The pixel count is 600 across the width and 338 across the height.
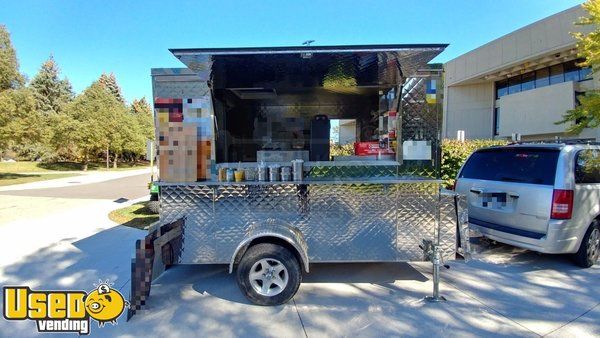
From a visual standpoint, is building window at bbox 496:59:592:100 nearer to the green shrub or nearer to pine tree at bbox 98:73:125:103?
the green shrub

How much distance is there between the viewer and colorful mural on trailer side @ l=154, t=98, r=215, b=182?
3916mm

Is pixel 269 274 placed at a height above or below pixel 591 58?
below

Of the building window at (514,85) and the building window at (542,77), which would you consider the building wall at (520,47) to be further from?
the building window at (514,85)

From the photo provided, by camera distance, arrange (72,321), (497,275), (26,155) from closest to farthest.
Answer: (72,321), (497,275), (26,155)

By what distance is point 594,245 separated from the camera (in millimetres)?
4895

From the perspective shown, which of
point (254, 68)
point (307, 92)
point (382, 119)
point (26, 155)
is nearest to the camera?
point (254, 68)

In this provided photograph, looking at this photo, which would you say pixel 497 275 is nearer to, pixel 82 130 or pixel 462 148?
pixel 462 148

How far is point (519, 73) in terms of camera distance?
28984mm

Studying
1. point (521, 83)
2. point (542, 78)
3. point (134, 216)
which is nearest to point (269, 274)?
point (134, 216)

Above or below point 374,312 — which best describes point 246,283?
above

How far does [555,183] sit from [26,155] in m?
50.0

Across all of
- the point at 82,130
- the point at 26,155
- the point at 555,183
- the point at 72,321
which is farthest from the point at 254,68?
the point at 26,155

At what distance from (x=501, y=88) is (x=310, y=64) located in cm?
3365

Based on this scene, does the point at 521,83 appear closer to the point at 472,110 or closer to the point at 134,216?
the point at 472,110
